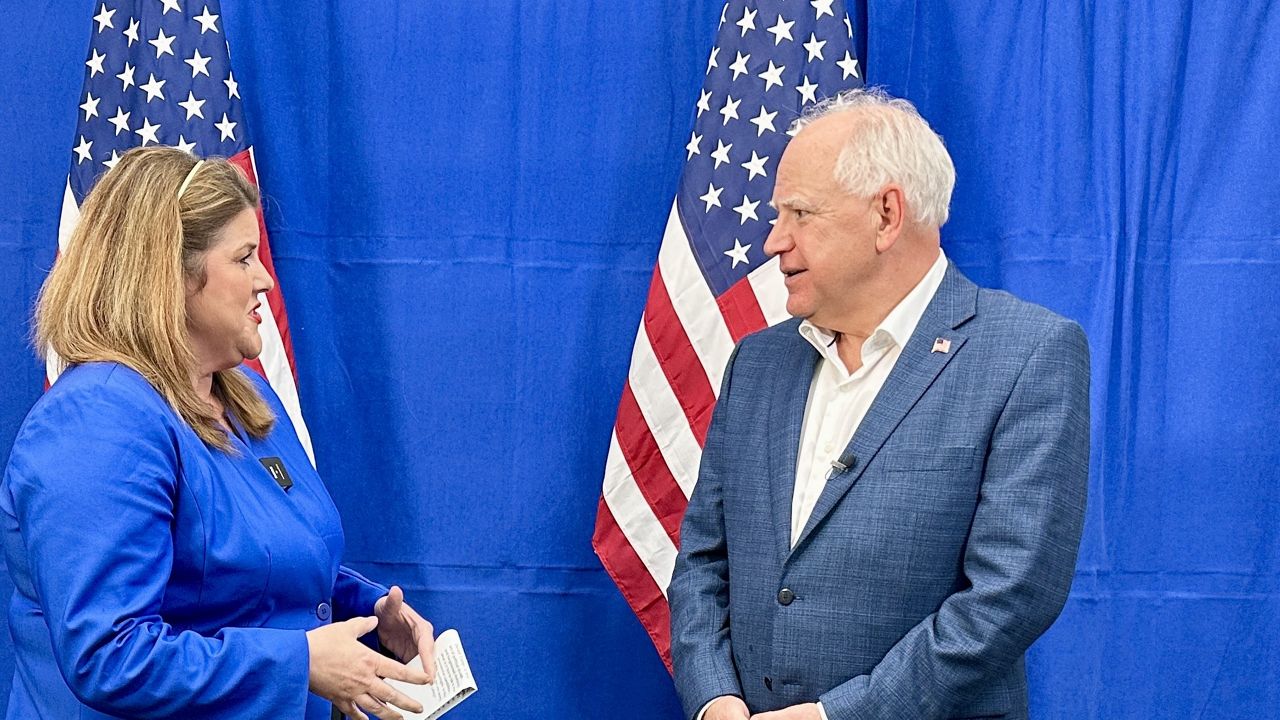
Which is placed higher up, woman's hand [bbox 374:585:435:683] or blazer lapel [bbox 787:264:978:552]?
blazer lapel [bbox 787:264:978:552]

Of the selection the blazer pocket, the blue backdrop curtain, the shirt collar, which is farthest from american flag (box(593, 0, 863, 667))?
the blazer pocket

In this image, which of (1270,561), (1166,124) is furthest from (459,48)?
(1270,561)

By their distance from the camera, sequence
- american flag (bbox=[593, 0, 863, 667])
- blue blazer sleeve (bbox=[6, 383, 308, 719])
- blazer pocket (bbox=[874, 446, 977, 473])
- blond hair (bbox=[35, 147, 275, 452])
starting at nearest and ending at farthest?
1. blue blazer sleeve (bbox=[6, 383, 308, 719])
2. blond hair (bbox=[35, 147, 275, 452])
3. blazer pocket (bbox=[874, 446, 977, 473])
4. american flag (bbox=[593, 0, 863, 667])

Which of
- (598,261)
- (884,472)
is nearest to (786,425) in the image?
(884,472)

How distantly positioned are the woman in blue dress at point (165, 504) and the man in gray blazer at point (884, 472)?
1.56 feet

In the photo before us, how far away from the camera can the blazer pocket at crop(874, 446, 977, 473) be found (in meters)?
1.64

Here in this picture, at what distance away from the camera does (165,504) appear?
4.78ft

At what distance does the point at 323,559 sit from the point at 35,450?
388 mm

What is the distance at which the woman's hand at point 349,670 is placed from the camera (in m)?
1.53

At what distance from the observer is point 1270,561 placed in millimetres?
2639

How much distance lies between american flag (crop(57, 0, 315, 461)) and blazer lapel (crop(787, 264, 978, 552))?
1300 mm

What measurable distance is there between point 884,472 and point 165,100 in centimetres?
171

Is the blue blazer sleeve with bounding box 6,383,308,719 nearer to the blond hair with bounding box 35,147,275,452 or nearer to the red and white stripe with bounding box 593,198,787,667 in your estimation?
the blond hair with bounding box 35,147,275,452

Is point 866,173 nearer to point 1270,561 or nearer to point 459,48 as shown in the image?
point 459,48
